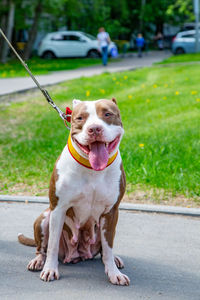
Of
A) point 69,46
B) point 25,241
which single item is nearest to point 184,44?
point 69,46

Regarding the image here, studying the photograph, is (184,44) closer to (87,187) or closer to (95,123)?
(87,187)

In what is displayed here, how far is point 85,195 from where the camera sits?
3.18 metres

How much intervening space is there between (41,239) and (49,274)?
0.90ft

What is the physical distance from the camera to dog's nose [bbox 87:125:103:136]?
2.88 meters

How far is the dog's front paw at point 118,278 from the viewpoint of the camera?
331 centimetres

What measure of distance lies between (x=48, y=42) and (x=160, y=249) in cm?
2971

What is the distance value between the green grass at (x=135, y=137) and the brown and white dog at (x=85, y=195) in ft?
6.31

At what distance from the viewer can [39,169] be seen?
612 centimetres

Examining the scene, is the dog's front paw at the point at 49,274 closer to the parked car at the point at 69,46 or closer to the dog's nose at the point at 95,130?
the dog's nose at the point at 95,130

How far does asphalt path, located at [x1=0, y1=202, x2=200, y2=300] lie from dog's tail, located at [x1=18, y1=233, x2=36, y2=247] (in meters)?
0.04

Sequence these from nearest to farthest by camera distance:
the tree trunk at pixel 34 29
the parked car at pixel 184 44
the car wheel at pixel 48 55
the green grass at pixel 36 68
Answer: the green grass at pixel 36 68 → the tree trunk at pixel 34 29 → the car wheel at pixel 48 55 → the parked car at pixel 184 44

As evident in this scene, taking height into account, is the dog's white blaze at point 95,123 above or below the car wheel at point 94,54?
above

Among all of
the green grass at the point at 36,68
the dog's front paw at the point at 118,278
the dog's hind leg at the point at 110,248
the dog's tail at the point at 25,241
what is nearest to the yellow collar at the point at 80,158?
the dog's hind leg at the point at 110,248

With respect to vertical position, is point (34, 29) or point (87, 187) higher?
point (34, 29)
